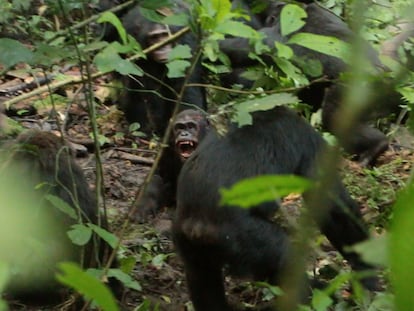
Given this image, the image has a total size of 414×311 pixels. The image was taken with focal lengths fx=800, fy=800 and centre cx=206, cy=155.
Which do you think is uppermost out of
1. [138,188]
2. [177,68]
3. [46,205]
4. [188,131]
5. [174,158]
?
[177,68]

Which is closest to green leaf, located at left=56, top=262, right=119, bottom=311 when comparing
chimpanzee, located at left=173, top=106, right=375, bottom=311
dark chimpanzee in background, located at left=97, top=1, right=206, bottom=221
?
chimpanzee, located at left=173, top=106, right=375, bottom=311

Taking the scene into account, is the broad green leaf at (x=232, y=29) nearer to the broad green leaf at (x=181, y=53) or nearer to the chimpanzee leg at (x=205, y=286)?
the broad green leaf at (x=181, y=53)

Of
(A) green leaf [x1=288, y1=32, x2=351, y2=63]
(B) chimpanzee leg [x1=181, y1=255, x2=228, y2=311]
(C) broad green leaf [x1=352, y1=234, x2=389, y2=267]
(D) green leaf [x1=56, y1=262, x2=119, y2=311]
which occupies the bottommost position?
(B) chimpanzee leg [x1=181, y1=255, x2=228, y2=311]

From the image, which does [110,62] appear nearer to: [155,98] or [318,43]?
[318,43]

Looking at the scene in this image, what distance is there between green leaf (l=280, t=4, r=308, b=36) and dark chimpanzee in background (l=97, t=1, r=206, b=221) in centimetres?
230

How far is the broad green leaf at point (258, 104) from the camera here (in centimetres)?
345

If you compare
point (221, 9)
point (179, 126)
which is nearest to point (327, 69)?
point (179, 126)

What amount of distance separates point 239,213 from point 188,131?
5.09 feet

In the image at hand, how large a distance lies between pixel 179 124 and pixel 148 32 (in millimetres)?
1400

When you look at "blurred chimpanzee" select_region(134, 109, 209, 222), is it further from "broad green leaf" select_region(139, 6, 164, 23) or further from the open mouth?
"broad green leaf" select_region(139, 6, 164, 23)

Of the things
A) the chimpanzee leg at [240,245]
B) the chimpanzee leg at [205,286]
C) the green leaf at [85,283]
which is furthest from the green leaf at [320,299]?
the chimpanzee leg at [205,286]

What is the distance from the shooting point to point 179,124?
5531 mm

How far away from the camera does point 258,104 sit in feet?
11.5

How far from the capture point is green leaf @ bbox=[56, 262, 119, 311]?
1159mm
